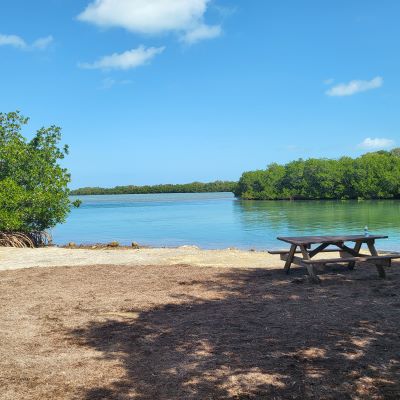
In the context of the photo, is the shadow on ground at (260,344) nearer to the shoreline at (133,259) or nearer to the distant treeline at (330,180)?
the shoreline at (133,259)

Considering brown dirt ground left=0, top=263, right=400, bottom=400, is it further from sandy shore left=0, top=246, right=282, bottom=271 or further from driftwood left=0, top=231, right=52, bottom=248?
driftwood left=0, top=231, right=52, bottom=248

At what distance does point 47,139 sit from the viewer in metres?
23.2

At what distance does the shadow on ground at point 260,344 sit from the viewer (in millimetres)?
4031

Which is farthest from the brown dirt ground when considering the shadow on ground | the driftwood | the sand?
the driftwood

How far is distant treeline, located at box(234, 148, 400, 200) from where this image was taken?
86.9 meters

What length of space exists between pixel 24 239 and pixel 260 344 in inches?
679

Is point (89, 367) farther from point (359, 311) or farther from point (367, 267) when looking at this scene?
point (367, 267)

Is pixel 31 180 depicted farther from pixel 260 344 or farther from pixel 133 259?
pixel 260 344

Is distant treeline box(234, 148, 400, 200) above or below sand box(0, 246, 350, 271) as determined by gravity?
above

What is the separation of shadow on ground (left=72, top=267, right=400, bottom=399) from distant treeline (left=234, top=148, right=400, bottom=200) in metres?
84.0

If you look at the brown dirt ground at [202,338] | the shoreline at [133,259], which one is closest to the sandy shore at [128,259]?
the shoreline at [133,259]

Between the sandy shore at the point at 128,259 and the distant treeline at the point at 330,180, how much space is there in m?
78.9

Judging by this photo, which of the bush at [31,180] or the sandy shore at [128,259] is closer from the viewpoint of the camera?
the sandy shore at [128,259]

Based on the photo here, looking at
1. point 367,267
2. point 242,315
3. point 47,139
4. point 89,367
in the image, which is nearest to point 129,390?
point 89,367
